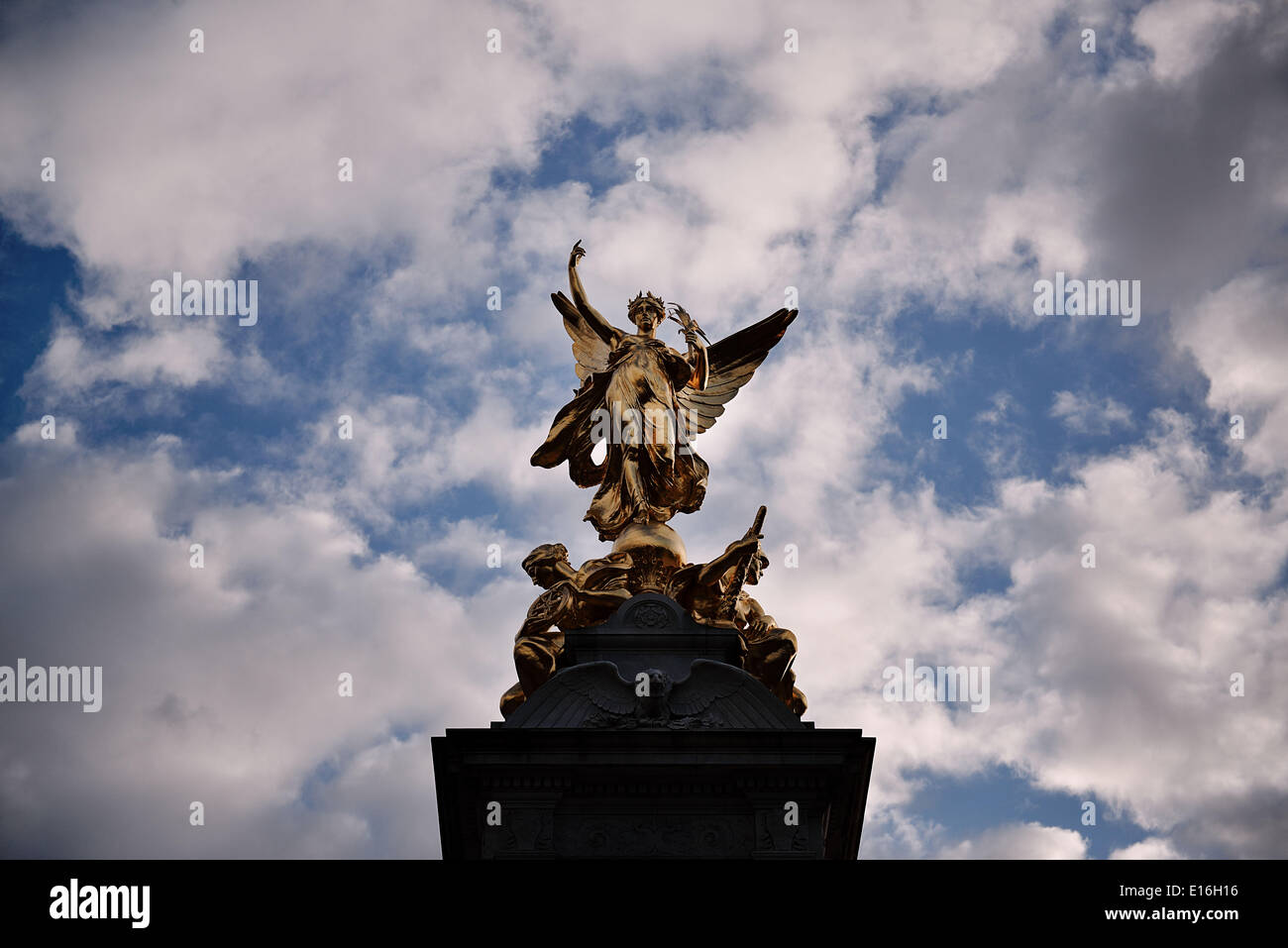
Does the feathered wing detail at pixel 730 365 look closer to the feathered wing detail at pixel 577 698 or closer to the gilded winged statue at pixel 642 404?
the gilded winged statue at pixel 642 404

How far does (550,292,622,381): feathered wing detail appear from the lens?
26.3m

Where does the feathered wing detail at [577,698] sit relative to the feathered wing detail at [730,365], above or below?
below

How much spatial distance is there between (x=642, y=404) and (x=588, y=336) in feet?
7.82

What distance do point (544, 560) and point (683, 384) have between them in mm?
4344

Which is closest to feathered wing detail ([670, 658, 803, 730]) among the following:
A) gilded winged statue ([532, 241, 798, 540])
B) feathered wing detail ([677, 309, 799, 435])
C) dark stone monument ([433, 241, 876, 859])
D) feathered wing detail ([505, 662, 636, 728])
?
dark stone monument ([433, 241, 876, 859])

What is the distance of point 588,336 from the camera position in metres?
26.9

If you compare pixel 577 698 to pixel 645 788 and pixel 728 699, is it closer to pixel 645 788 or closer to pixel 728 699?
pixel 645 788

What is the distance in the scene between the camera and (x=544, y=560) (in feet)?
76.4

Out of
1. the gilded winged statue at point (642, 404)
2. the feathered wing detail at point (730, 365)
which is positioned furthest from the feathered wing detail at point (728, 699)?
the feathered wing detail at point (730, 365)

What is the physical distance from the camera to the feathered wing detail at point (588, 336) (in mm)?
26312

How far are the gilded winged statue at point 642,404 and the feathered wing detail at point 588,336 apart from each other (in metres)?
0.02

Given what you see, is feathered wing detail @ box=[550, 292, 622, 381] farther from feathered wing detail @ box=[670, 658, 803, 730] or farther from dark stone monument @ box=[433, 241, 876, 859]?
feathered wing detail @ box=[670, 658, 803, 730]

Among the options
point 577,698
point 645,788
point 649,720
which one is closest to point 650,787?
point 645,788
